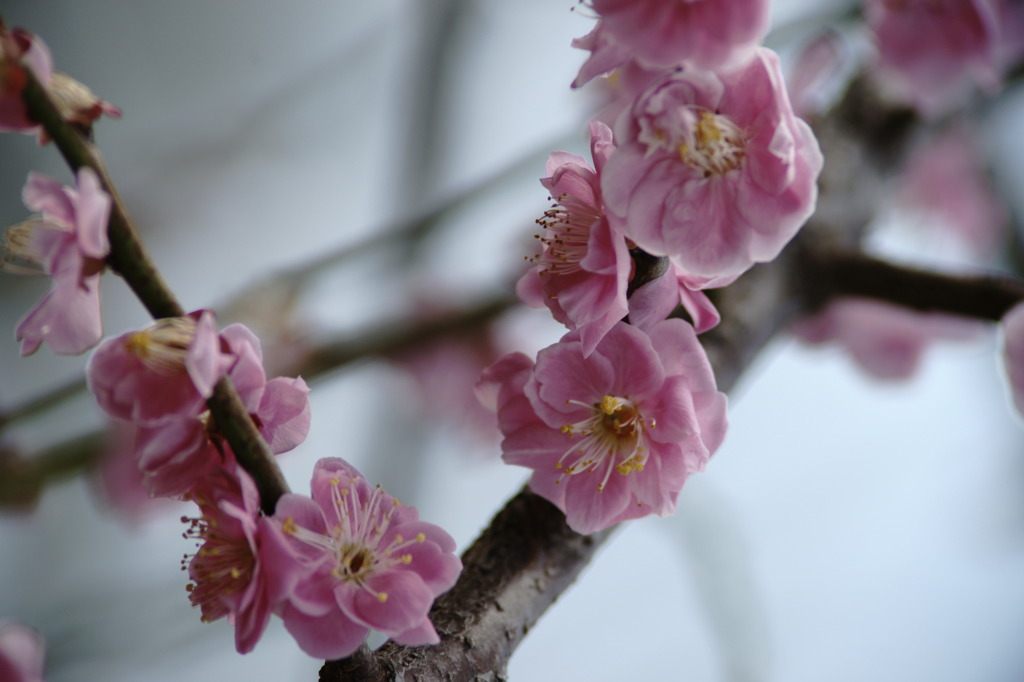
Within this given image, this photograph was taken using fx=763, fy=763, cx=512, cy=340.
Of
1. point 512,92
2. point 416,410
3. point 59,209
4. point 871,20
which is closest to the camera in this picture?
point 59,209

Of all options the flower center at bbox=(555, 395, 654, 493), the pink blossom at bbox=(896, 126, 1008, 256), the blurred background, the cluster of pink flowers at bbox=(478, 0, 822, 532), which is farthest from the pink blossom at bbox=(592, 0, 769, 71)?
the pink blossom at bbox=(896, 126, 1008, 256)

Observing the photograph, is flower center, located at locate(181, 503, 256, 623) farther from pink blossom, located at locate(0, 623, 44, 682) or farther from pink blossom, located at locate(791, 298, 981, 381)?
pink blossom, located at locate(791, 298, 981, 381)

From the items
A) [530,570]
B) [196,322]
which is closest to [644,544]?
[530,570]

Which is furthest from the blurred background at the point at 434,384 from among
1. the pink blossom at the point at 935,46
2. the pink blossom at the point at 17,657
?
the pink blossom at the point at 17,657

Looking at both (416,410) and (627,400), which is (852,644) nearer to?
(416,410)

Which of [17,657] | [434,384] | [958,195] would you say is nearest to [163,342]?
[17,657]

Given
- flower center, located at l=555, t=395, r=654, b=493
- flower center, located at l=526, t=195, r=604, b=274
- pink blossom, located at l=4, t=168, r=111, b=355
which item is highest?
pink blossom, located at l=4, t=168, r=111, b=355
